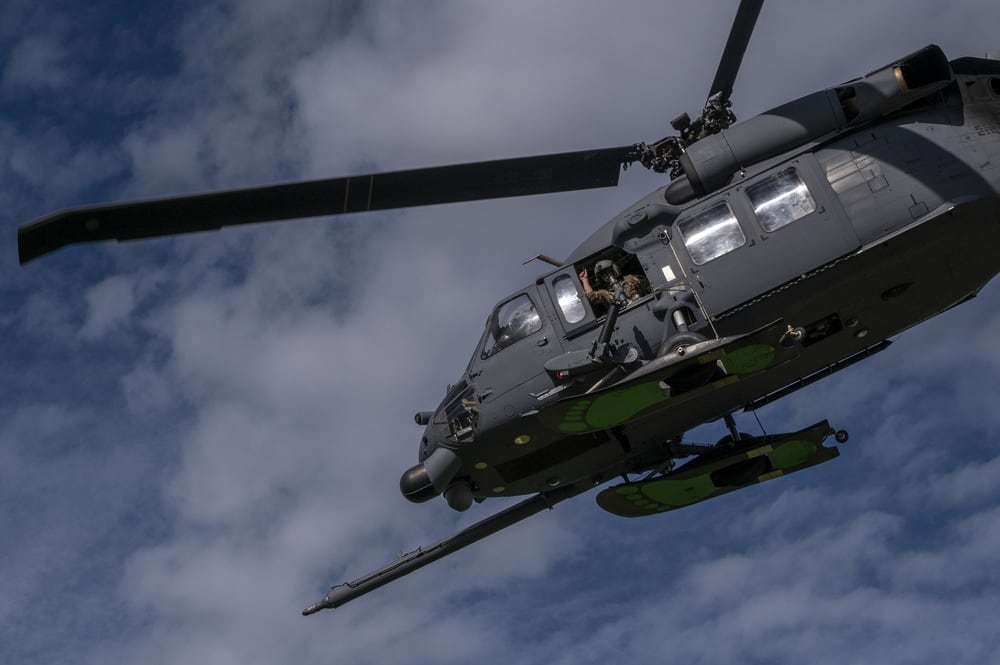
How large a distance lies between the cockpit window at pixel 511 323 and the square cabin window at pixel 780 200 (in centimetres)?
398

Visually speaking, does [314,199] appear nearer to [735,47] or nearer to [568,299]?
[568,299]

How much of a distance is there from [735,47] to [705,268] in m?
4.34

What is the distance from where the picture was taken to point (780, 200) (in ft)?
58.9

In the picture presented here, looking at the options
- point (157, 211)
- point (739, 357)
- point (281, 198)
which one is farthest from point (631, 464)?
point (157, 211)

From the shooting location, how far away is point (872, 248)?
17188 millimetres

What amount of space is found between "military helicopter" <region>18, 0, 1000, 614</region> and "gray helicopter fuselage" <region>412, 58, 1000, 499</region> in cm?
3

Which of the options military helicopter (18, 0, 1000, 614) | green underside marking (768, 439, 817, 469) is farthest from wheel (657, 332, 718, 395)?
green underside marking (768, 439, 817, 469)

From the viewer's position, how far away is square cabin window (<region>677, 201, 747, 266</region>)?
58.9ft

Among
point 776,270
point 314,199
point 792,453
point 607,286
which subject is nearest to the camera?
point 776,270

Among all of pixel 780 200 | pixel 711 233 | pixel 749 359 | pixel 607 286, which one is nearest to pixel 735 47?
pixel 780 200

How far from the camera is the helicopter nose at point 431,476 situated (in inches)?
754

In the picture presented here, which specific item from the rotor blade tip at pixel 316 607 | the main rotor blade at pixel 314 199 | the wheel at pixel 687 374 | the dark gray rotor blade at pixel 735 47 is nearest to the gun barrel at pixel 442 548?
the rotor blade tip at pixel 316 607

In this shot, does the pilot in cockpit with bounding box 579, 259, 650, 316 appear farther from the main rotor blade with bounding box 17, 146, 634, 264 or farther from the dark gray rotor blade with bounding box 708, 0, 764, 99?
the dark gray rotor blade with bounding box 708, 0, 764, 99

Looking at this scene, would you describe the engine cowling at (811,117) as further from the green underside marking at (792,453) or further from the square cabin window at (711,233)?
the green underside marking at (792,453)
